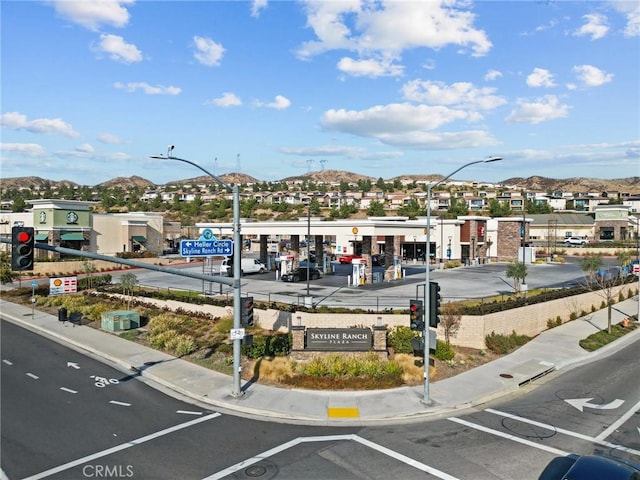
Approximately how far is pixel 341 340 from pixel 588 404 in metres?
10.6

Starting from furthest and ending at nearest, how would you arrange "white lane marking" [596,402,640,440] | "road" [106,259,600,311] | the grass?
"road" [106,259,600,311] < the grass < "white lane marking" [596,402,640,440]

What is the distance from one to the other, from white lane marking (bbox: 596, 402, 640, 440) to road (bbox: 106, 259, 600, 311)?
39.2 ft

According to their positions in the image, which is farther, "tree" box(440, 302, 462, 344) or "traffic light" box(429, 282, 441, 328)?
"tree" box(440, 302, 462, 344)

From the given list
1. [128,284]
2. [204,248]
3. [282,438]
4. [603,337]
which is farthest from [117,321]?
[603,337]

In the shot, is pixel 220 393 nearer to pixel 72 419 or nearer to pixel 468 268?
pixel 72 419

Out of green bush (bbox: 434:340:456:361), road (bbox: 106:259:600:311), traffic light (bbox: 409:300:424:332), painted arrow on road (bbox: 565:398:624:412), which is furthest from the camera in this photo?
road (bbox: 106:259:600:311)

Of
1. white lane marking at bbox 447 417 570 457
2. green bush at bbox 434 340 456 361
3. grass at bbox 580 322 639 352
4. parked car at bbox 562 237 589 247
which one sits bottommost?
grass at bbox 580 322 639 352

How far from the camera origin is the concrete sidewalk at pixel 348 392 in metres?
16.7

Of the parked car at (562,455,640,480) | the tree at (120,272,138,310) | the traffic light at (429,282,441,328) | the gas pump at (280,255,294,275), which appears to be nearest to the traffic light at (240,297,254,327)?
the traffic light at (429,282,441,328)

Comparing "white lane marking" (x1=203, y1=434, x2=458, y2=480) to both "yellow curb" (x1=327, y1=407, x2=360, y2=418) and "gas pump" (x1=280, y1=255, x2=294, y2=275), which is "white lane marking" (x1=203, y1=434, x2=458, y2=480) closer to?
"yellow curb" (x1=327, y1=407, x2=360, y2=418)

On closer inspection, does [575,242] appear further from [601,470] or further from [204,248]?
[601,470]

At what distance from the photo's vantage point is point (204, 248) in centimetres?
2552

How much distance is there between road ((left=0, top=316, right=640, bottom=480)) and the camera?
12.3m

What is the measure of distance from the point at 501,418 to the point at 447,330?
334 inches
